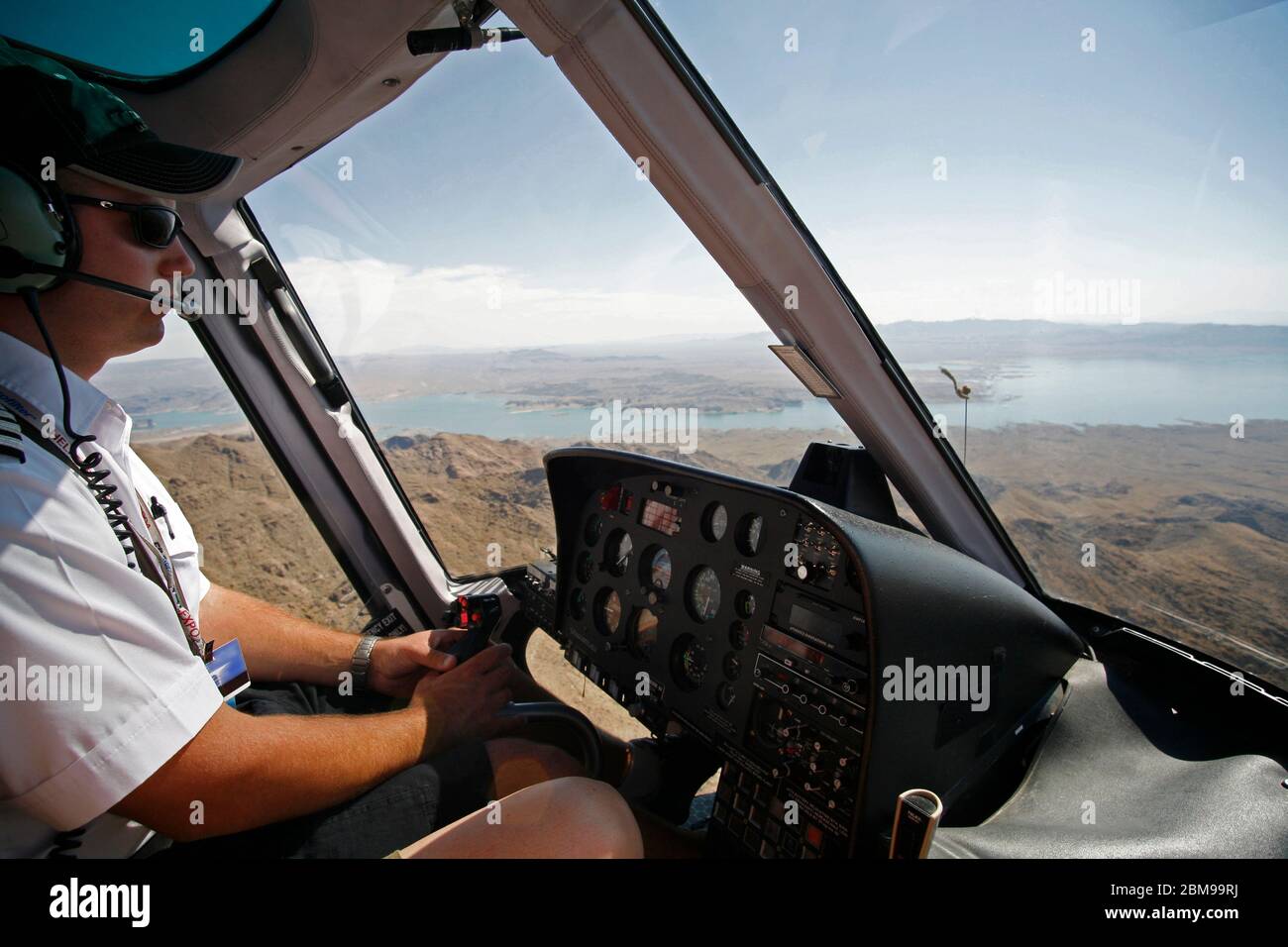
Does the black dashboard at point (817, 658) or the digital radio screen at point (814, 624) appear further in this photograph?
the digital radio screen at point (814, 624)

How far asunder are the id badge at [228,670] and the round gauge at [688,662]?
1032 millimetres

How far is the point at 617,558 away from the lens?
6.88 feet

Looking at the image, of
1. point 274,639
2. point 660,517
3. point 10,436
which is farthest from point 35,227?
point 660,517

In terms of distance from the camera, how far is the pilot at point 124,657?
2.89 ft

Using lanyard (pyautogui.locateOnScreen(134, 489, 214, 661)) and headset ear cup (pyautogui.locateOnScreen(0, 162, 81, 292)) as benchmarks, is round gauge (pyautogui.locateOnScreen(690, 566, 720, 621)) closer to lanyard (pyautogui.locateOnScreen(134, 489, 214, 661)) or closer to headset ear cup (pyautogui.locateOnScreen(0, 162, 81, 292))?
lanyard (pyautogui.locateOnScreen(134, 489, 214, 661))

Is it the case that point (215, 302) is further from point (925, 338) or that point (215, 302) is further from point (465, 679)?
point (925, 338)

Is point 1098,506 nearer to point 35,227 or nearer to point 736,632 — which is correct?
point 736,632

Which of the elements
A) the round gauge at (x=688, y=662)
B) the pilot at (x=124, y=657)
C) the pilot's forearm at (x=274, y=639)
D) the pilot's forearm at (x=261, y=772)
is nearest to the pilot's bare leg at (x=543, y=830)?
the pilot at (x=124, y=657)

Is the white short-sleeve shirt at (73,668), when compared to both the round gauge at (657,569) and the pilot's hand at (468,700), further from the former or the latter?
the round gauge at (657,569)

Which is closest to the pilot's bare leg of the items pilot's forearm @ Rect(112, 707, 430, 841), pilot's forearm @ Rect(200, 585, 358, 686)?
pilot's forearm @ Rect(112, 707, 430, 841)

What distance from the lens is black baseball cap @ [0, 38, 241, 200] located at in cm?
108

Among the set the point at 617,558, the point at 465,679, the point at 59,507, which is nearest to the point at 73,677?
the point at 59,507

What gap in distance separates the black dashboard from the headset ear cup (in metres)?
1.25
